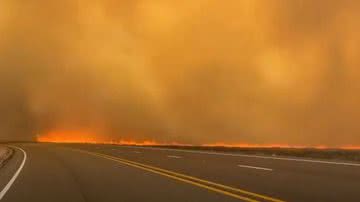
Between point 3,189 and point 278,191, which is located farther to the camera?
point 3,189

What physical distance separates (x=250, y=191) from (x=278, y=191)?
0.68 meters

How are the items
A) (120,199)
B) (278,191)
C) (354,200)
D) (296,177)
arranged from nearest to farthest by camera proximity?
(354,200)
(120,199)
(278,191)
(296,177)

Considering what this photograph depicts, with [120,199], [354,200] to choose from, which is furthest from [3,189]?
[354,200]

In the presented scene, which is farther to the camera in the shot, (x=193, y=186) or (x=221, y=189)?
(x=193, y=186)

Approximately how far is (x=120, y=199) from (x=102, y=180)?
5387 mm

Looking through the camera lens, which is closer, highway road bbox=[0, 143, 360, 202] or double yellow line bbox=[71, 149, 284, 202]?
double yellow line bbox=[71, 149, 284, 202]

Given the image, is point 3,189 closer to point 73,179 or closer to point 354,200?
point 73,179

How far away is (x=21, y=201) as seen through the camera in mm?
12883

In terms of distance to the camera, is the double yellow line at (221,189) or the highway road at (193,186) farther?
the highway road at (193,186)

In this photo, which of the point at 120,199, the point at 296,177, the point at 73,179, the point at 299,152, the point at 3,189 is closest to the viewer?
the point at 120,199

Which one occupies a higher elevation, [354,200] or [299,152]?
[299,152]

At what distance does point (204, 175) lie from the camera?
19.3 m

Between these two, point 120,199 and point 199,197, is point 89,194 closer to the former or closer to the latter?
point 120,199

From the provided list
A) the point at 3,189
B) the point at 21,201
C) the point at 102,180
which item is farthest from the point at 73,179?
the point at 21,201
